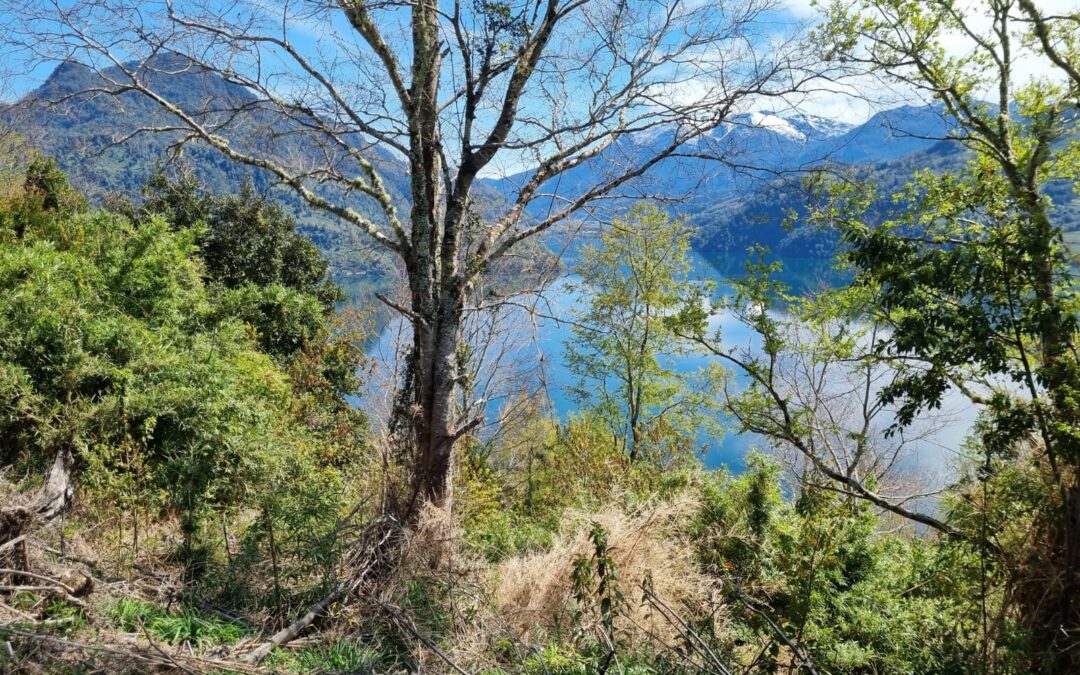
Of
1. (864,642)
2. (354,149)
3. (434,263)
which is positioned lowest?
(864,642)

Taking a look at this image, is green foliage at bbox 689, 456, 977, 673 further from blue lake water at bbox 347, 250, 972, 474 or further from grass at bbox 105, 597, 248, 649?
grass at bbox 105, 597, 248, 649

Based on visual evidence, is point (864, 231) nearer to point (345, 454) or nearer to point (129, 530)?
point (129, 530)

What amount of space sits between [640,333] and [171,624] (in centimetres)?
1299

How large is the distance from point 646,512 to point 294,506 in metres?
2.92

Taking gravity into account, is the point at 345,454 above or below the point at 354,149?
below

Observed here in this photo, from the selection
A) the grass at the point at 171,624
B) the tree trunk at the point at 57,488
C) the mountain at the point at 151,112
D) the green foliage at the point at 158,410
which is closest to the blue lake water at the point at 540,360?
the mountain at the point at 151,112

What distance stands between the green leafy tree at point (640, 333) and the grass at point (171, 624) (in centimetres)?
1096

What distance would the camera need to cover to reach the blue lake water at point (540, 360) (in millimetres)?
5387

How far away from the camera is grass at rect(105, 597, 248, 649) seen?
3219 millimetres

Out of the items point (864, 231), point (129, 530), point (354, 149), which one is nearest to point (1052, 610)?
point (864, 231)

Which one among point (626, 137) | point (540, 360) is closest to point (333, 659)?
point (540, 360)

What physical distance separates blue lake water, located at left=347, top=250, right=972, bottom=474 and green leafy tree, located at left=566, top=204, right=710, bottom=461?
2.17ft

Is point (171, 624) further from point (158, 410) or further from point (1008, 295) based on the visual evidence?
point (1008, 295)

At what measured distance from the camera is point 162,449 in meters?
5.82
